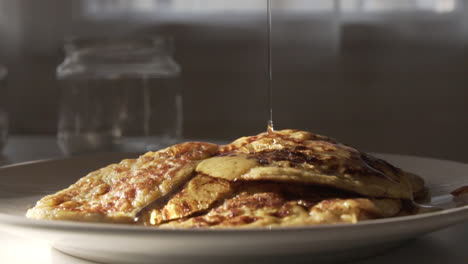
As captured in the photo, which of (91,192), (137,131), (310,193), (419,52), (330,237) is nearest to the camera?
(330,237)

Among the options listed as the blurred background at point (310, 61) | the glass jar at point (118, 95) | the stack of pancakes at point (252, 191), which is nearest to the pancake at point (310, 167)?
the stack of pancakes at point (252, 191)

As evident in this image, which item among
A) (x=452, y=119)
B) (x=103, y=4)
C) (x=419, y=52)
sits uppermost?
(x=103, y=4)

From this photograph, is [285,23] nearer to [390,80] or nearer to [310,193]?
[390,80]

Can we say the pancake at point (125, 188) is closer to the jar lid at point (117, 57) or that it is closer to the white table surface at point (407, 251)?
the white table surface at point (407, 251)

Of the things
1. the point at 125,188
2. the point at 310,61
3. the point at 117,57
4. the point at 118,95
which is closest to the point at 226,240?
the point at 125,188

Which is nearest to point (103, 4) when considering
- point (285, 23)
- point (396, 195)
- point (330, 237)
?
point (285, 23)

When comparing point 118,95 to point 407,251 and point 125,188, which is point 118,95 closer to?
point 125,188

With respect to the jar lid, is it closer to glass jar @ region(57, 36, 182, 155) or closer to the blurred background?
glass jar @ region(57, 36, 182, 155)
